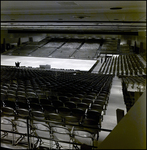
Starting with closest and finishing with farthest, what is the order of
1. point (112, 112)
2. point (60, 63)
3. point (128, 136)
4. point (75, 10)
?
point (128, 136) < point (112, 112) < point (75, 10) < point (60, 63)

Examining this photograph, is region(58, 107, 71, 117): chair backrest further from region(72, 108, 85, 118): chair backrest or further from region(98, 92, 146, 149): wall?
region(98, 92, 146, 149): wall

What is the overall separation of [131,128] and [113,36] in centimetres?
3151

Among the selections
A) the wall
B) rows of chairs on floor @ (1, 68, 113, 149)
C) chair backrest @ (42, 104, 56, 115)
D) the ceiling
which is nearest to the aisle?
rows of chairs on floor @ (1, 68, 113, 149)

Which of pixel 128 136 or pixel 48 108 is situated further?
pixel 48 108

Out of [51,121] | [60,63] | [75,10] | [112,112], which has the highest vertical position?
[75,10]

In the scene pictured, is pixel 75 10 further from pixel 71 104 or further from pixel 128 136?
pixel 128 136

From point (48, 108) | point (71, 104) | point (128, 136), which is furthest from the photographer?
point (71, 104)

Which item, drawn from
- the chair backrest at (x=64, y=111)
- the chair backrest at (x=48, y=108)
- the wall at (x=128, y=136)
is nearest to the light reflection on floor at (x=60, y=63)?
the chair backrest at (x=48, y=108)

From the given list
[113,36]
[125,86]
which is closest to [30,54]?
[113,36]

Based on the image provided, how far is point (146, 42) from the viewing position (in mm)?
24047

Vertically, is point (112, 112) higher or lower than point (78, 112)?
lower

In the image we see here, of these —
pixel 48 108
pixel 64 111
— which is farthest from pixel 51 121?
pixel 48 108

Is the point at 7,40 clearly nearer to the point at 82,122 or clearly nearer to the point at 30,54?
the point at 30,54

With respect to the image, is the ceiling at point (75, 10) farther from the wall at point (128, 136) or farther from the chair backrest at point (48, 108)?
the wall at point (128, 136)
